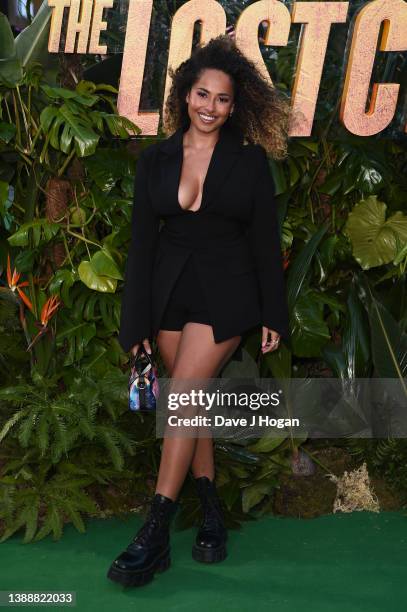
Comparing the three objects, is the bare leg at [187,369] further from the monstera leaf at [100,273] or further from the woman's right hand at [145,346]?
the monstera leaf at [100,273]

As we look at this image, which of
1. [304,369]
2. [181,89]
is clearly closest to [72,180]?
[181,89]

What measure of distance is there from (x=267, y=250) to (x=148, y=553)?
1.13m

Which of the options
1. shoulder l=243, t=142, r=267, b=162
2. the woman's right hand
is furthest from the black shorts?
shoulder l=243, t=142, r=267, b=162

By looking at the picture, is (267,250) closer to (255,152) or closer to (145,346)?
(255,152)

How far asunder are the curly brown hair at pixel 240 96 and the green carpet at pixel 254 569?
5.03ft

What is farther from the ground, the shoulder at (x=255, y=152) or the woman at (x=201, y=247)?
the shoulder at (x=255, y=152)

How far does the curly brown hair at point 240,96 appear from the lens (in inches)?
115

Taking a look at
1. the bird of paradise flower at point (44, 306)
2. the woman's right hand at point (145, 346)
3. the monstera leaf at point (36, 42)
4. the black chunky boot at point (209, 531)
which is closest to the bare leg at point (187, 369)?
the woman's right hand at point (145, 346)

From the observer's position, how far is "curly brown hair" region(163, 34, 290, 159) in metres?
2.92

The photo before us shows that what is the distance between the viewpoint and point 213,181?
285 centimetres

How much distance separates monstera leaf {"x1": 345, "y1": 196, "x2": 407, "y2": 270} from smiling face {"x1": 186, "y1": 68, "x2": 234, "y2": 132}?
1.07 metres

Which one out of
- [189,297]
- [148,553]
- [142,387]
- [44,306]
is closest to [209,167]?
[189,297]

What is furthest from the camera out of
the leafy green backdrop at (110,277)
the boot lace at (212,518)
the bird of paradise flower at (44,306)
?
the bird of paradise flower at (44,306)

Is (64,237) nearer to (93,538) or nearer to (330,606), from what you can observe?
(93,538)
